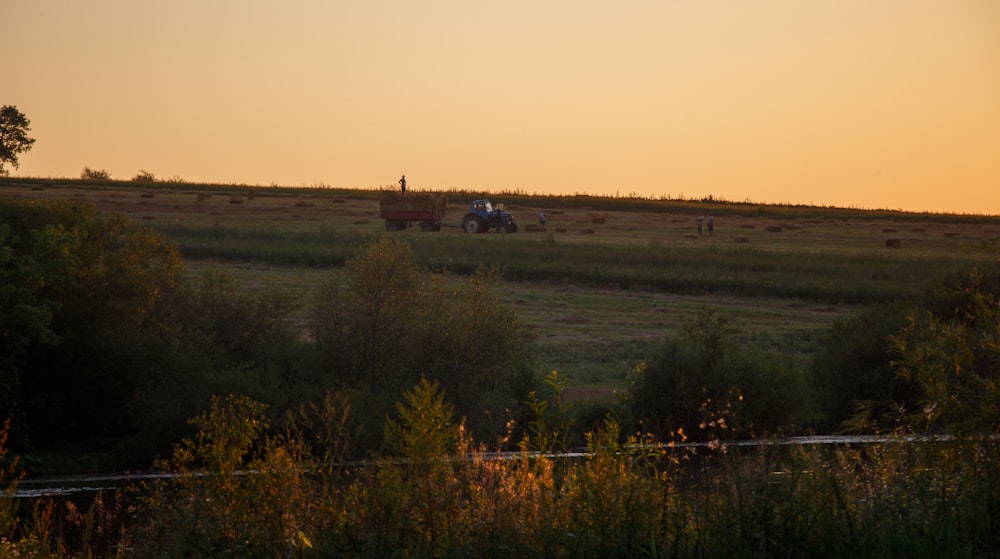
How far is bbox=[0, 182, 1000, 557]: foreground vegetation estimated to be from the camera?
10312 millimetres

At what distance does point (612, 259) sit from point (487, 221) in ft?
46.1

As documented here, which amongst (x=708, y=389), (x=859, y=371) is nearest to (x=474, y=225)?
(x=859, y=371)

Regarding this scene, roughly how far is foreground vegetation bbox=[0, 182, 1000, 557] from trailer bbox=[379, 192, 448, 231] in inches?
244

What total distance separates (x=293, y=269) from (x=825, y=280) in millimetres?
21159

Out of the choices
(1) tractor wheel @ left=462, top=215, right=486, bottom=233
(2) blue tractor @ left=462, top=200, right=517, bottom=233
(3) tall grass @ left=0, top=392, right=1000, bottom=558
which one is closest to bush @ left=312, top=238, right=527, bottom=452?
(3) tall grass @ left=0, top=392, right=1000, bottom=558

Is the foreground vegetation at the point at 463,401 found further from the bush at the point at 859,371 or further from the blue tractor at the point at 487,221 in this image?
the blue tractor at the point at 487,221

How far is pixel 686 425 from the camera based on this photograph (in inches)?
926

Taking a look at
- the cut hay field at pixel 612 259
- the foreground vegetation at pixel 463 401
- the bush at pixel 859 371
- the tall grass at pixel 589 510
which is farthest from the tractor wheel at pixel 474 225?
the tall grass at pixel 589 510

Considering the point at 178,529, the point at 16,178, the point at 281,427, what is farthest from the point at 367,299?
the point at 16,178

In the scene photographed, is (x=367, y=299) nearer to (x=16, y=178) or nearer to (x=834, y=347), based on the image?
(x=834, y=347)

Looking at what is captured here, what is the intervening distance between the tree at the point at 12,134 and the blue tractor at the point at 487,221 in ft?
133

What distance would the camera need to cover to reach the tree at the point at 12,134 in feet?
274

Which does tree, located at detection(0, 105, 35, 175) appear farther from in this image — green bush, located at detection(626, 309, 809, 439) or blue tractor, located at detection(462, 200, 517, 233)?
green bush, located at detection(626, 309, 809, 439)

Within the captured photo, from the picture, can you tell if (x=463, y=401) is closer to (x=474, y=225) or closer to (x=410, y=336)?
(x=410, y=336)
